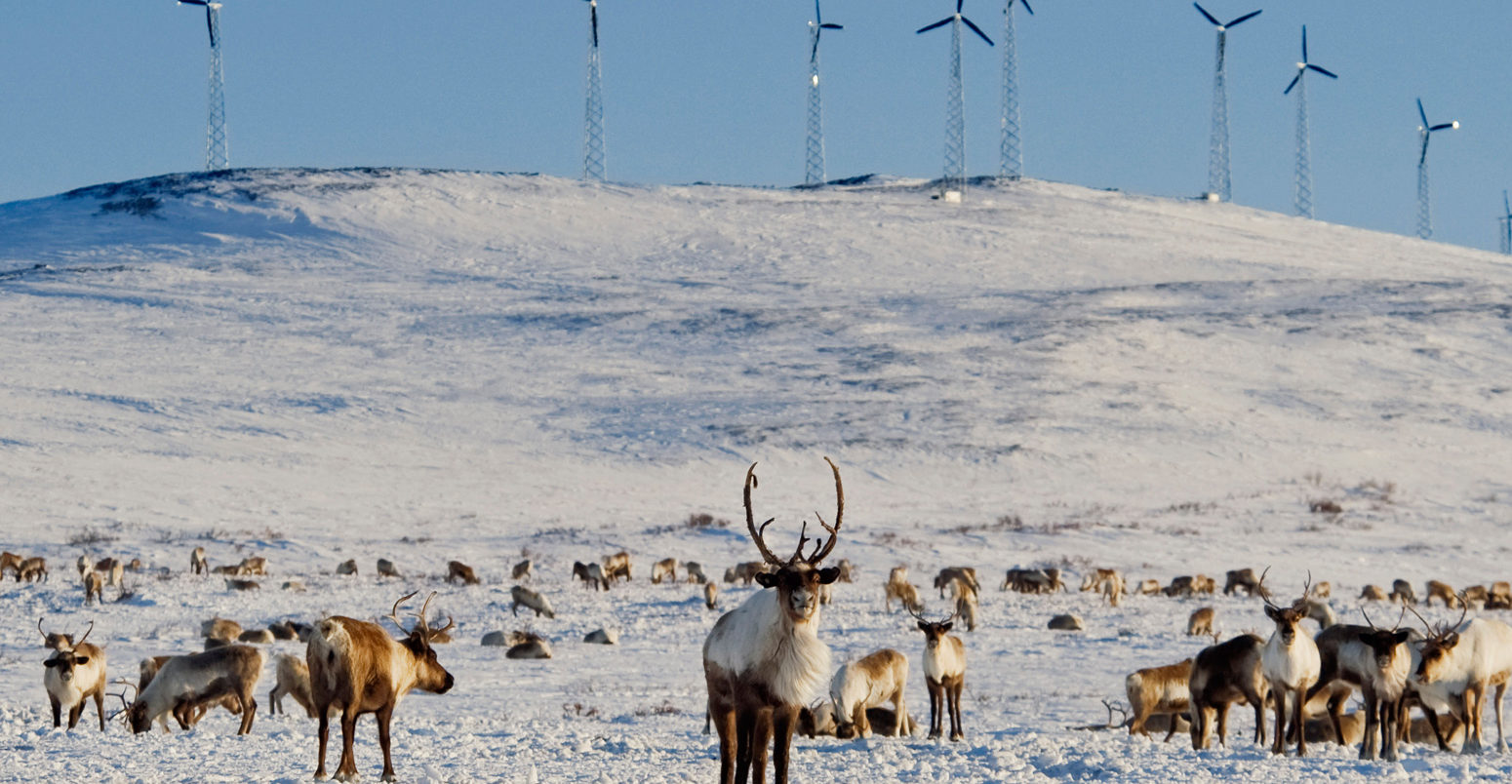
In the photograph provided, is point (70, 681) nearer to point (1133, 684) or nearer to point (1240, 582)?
point (1133, 684)

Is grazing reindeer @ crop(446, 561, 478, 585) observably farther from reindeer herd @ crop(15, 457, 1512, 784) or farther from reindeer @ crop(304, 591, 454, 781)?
reindeer @ crop(304, 591, 454, 781)

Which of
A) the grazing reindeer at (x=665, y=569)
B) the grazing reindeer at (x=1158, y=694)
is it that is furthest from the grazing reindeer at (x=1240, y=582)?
the grazing reindeer at (x=1158, y=694)

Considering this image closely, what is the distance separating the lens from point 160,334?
67.9 m

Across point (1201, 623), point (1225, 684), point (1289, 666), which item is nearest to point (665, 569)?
point (1201, 623)

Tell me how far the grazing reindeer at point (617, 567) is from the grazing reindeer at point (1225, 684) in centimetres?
1726

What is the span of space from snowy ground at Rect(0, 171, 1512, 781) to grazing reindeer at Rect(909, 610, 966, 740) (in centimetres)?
44

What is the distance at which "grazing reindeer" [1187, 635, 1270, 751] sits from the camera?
518 inches

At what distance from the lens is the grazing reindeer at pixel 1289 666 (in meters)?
12.6

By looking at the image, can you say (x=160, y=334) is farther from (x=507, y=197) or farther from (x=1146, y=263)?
(x=1146, y=263)

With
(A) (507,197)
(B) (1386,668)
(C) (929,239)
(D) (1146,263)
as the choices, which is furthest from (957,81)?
(B) (1386,668)

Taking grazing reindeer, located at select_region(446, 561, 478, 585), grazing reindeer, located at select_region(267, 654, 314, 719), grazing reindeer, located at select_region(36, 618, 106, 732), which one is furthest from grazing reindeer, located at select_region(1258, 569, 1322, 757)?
grazing reindeer, located at select_region(446, 561, 478, 585)

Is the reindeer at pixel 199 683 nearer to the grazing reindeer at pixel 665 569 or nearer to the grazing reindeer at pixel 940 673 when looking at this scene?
the grazing reindeer at pixel 940 673

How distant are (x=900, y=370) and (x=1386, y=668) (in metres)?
50.3

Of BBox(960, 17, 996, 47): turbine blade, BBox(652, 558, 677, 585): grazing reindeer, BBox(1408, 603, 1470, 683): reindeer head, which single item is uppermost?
BBox(960, 17, 996, 47): turbine blade
